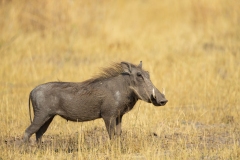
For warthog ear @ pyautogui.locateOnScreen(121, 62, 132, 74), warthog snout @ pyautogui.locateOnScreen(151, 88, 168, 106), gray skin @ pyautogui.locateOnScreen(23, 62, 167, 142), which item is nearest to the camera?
warthog snout @ pyautogui.locateOnScreen(151, 88, 168, 106)

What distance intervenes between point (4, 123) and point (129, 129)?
64.1 inches

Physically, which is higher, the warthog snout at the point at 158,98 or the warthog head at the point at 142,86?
the warthog head at the point at 142,86

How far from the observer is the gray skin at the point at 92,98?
6645 millimetres

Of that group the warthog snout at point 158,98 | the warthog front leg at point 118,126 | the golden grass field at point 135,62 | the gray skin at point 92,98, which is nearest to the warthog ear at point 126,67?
the gray skin at point 92,98

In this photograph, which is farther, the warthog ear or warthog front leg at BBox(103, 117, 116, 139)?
the warthog ear

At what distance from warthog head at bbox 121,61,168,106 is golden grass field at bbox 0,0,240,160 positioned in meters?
0.51

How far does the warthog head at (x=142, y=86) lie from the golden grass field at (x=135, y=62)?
1.67 feet

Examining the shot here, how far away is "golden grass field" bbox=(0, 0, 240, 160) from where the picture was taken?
6794 millimetres

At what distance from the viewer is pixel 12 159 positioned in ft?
20.5

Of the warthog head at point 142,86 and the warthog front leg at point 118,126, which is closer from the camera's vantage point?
the warthog head at point 142,86

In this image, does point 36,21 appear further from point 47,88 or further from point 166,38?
point 47,88

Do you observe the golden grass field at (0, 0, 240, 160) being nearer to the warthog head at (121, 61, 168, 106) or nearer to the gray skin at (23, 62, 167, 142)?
the gray skin at (23, 62, 167, 142)

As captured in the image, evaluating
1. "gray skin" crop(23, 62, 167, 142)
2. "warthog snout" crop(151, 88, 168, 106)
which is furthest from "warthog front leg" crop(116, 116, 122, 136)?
"warthog snout" crop(151, 88, 168, 106)

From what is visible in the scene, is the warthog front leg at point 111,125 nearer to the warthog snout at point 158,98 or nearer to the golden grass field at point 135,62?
the golden grass field at point 135,62
